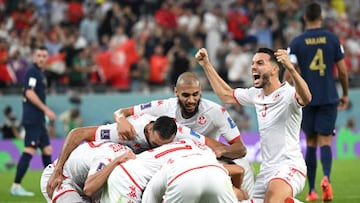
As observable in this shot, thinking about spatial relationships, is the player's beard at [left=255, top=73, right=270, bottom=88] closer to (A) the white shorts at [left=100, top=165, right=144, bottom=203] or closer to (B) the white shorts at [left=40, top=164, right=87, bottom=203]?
(A) the white shorts at [left=100, top=165, right=144, bottom=203]

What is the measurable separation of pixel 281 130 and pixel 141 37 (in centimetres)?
1325

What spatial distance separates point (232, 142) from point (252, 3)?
15.4 meters

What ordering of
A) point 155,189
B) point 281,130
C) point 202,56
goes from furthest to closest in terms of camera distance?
point 202,56 → point 281,130 → point 155,189

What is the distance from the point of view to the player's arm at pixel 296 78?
387 inches

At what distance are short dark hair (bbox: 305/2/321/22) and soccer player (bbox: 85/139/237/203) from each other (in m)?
3.76

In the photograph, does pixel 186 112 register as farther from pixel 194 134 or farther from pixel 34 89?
pixel 34 89

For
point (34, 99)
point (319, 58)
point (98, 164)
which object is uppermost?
point (319, 58)

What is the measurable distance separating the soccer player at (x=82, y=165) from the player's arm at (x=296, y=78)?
6.04ft

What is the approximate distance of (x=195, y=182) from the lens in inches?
347

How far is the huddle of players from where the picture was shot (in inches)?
351

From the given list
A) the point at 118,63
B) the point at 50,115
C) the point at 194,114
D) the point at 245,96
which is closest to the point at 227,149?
the point at 194,114

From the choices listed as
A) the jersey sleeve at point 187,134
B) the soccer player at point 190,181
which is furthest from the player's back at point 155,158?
the jersey sleeve at point 187,134

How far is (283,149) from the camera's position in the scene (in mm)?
10461

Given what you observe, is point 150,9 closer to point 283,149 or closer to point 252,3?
point 252,3
